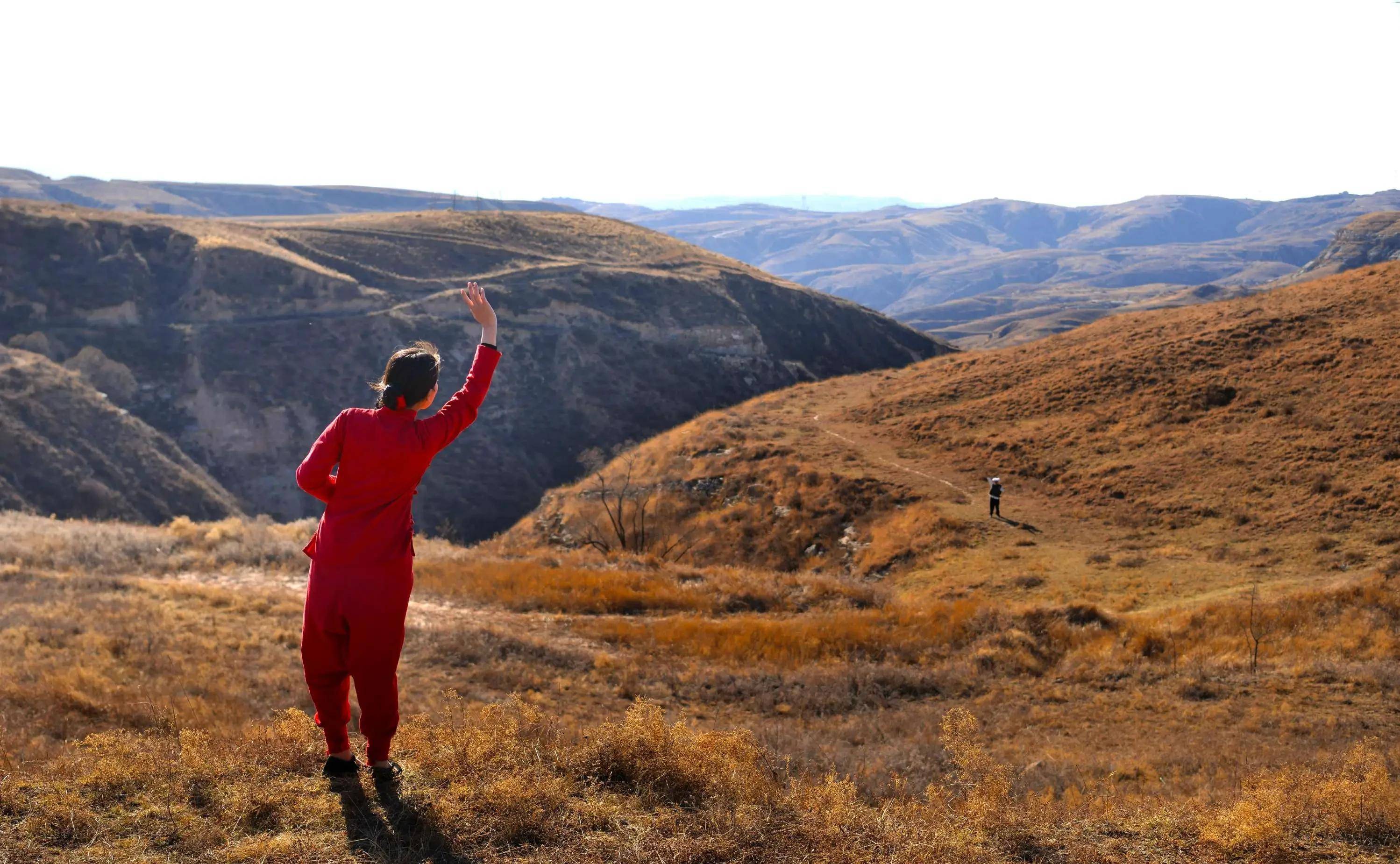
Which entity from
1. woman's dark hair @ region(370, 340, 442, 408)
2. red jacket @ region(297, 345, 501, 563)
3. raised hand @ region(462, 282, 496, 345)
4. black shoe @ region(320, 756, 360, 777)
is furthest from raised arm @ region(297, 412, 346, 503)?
black shoe @ region(320, 756, 360, 777)

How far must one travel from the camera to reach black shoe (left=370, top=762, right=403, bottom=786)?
4.14 metres

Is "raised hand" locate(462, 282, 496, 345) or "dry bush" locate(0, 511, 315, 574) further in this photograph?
"dry bush" locate(0, 511, 315, 574)

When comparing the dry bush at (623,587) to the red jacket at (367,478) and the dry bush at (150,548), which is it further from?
the red jacket at (367,478)

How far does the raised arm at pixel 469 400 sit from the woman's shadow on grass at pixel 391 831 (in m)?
1.63

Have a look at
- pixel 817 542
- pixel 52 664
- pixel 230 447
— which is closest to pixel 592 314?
pixel 230 447

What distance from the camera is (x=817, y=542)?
2530 centimetres

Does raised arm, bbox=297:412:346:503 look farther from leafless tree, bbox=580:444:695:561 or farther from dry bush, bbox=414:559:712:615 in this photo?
leafless tree, bbox=580:444:695:561

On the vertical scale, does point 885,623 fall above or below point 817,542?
above

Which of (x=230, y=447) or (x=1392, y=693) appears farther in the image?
(x=230, y=447)

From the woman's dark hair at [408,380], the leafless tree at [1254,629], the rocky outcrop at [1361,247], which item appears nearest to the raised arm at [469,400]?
the woman's dark hair at [408,380]

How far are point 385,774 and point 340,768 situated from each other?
258 mm

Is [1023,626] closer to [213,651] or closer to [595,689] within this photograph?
[595,689]

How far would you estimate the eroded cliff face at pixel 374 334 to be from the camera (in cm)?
4716

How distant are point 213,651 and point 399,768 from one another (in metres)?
5.52
